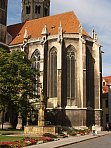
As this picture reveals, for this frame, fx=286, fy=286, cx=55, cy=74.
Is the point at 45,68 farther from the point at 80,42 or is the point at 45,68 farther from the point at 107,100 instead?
the point at 107,100

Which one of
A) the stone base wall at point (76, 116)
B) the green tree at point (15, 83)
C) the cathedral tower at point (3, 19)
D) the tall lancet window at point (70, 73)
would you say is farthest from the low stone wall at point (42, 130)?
the cathedral tower at point (3, 19)

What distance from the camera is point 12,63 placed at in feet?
130

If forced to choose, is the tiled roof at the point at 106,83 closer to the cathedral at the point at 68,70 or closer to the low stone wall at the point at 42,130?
the cathedral at the point at 68,70

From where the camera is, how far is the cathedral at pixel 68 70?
45.2m

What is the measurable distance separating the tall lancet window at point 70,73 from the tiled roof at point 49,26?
3.94m

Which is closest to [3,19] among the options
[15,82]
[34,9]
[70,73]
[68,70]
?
[34,9]

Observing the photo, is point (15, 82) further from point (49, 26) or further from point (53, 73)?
point (49, 26)

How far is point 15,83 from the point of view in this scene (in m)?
39.9

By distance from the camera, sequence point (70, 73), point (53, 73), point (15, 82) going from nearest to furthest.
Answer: point (15, 82)
point (70, 73)
point (53, 73)

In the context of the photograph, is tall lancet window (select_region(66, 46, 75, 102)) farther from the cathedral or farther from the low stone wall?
the low stone wall

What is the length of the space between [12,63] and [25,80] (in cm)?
299

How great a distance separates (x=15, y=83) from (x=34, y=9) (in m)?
34.5

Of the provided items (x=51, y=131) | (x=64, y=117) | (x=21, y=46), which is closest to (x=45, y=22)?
(x=21, y=46)

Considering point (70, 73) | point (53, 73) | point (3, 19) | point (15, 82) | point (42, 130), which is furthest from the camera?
point (3, 19)
